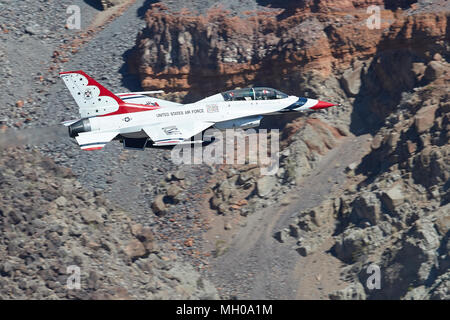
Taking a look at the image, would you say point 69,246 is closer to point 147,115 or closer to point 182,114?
point 147,115

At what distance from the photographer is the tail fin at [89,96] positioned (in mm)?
45656

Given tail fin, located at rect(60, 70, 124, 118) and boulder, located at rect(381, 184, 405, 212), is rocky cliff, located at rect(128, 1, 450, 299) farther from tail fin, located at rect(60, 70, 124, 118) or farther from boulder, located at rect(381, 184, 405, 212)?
tail fin, located at rect(60, 70, 124, 118)

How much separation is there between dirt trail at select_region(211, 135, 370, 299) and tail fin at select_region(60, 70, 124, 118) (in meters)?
11.5

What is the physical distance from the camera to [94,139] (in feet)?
146

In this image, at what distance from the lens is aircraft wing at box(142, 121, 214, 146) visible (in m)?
44.5

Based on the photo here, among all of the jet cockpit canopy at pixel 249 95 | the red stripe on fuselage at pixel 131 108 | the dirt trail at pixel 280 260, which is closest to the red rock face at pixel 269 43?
the dirt trail at pixel 280 260

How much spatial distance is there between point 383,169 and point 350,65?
8.16 m

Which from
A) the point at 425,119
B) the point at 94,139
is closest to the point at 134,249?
the point at 94,139

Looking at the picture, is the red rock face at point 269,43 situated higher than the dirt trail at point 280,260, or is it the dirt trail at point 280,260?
the red rock face at point 269,43

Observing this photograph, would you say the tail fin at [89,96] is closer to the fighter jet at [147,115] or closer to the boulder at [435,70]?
the fighter jet at [147,115]

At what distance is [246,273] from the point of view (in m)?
49.8

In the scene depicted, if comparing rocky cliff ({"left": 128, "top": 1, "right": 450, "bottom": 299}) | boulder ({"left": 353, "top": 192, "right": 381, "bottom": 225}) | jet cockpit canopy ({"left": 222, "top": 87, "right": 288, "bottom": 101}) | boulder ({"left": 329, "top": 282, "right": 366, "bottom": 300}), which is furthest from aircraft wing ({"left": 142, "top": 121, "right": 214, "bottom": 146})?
boulder ({"left": 329, "top": 282, "right": 366, "bottom": 300})

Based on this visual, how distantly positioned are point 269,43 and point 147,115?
14.1 m
